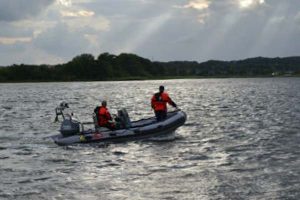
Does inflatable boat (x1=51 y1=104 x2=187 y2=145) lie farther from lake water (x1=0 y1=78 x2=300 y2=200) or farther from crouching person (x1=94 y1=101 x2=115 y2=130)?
lake water (x1=0 y1=78 x2=300 y2=200)

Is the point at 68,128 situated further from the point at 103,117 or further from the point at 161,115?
the point at 161,115

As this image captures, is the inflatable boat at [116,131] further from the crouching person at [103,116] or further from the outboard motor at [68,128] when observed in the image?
the crouching person at [103,116]

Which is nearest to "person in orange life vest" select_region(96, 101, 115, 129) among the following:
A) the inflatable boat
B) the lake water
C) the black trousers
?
the inflatable boat

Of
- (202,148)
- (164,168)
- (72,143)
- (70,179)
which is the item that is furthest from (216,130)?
(70,179)

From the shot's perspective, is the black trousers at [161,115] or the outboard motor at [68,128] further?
the black trousers at [161,115]

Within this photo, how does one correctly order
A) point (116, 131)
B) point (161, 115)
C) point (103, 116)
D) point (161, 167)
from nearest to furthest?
point (161, 167) → point (103, 116) → point (116, 131) → point (161, 115)

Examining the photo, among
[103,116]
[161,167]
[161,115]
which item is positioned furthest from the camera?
[161,115]

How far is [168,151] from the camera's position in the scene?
59.7 ft

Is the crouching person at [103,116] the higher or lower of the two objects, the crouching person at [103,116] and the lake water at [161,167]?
the higher

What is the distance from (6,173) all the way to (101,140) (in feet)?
19.0

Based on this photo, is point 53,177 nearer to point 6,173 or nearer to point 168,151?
point 6,173

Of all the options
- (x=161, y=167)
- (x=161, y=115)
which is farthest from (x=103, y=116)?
(x=161, y=167)

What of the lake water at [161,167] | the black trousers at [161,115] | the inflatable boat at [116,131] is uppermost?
the black trousers at [161,115]

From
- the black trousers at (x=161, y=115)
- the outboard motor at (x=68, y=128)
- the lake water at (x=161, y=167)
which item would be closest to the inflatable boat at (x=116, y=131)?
the outboard motor at (x=68, y=128)
